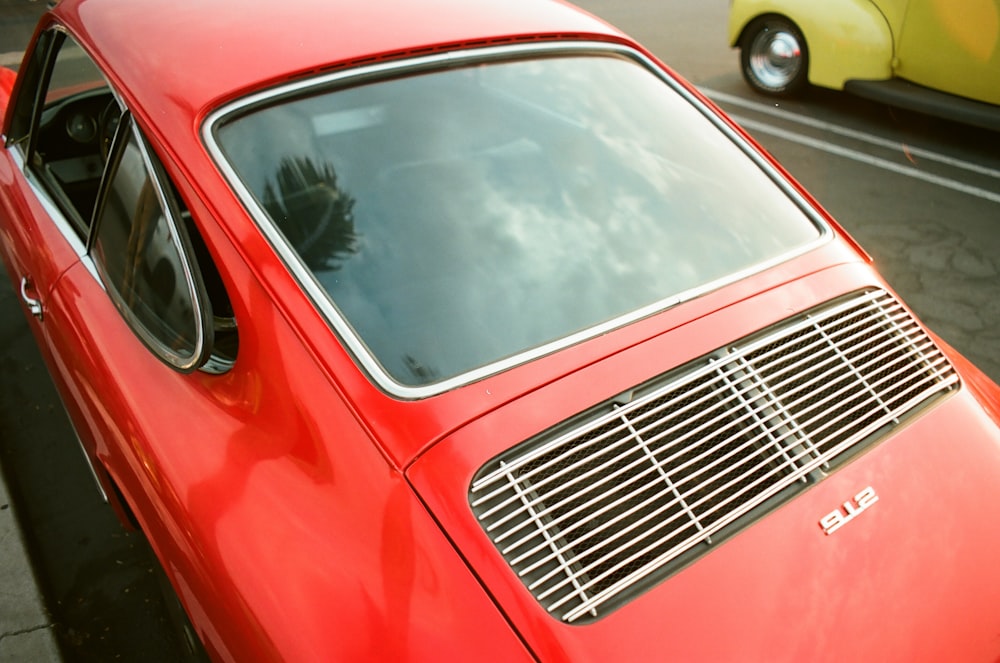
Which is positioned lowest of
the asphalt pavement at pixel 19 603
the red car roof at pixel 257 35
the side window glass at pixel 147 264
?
the asphalt pavement at pixel 19 603

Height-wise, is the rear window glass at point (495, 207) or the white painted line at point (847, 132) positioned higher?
the rear window glass at point (495, 207)

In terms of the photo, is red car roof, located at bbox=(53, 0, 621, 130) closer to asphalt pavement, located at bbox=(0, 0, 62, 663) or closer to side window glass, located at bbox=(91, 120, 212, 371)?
side window glass, located at bbox=(91, 120, 212, 371)

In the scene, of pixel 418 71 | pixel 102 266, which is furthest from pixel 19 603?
pixel 418 71

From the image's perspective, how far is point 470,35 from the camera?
7.22 feet

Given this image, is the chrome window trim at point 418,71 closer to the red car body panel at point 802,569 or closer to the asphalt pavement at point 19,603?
the red car body panel at point 802,569

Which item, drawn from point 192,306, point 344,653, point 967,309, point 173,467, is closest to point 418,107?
point 192,306

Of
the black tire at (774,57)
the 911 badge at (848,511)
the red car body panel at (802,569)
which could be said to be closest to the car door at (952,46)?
the black tire at (774,57)

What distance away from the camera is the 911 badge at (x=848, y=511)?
151cm

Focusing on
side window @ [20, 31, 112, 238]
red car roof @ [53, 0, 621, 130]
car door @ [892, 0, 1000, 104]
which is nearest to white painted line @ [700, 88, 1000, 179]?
car door @ [892, 0, 1000, 104]

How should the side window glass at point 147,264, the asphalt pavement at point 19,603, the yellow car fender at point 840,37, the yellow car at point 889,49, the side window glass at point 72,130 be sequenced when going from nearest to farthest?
the side window glass at point 147,264
the asphalt pavement at point 19,603
the side window glass at point 72,130
the yellow car at point 889,49
the yellow car fender at point 840,37

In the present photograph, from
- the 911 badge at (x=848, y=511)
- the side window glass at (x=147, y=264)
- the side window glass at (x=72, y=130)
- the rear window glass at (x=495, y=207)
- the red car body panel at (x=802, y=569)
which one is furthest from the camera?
the side window glass at (x=72, y=130)

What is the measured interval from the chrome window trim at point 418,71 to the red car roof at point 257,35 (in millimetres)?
32

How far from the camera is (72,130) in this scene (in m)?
3.30

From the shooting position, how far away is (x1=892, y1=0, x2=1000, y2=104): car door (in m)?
5.51
